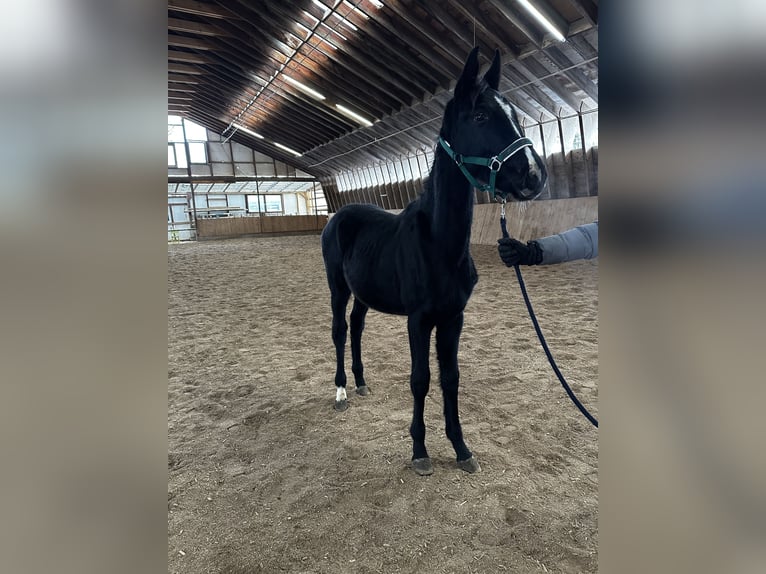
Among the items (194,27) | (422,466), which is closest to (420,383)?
(422,466)

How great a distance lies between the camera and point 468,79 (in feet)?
5.77

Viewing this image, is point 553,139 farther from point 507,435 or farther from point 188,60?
point 188,60

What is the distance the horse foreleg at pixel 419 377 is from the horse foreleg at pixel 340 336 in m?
0.84

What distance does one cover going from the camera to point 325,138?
68.5 ft

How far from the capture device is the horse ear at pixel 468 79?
1711 millimetres

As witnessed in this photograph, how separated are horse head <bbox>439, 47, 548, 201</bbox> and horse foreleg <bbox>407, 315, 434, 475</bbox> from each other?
0.74m

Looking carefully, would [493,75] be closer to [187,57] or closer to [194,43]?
[194,43]

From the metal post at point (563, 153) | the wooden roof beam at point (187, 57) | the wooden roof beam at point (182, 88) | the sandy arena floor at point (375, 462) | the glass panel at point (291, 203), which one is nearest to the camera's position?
the sandy arena floor at point (375, 462)

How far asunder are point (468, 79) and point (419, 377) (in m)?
1.43

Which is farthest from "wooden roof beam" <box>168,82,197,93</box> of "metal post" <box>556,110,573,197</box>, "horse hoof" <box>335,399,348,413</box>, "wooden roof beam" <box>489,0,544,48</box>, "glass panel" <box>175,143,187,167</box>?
"horse hoof" <box>335,399,348,413</box>

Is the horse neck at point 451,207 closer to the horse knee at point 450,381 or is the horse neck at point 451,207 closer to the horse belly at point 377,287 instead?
the horse belly at point 377,287

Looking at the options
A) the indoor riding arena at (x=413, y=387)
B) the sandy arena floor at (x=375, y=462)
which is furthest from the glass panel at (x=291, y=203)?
the sandy arena floor at (x=375, y=462)

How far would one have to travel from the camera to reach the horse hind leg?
3.12 metres
